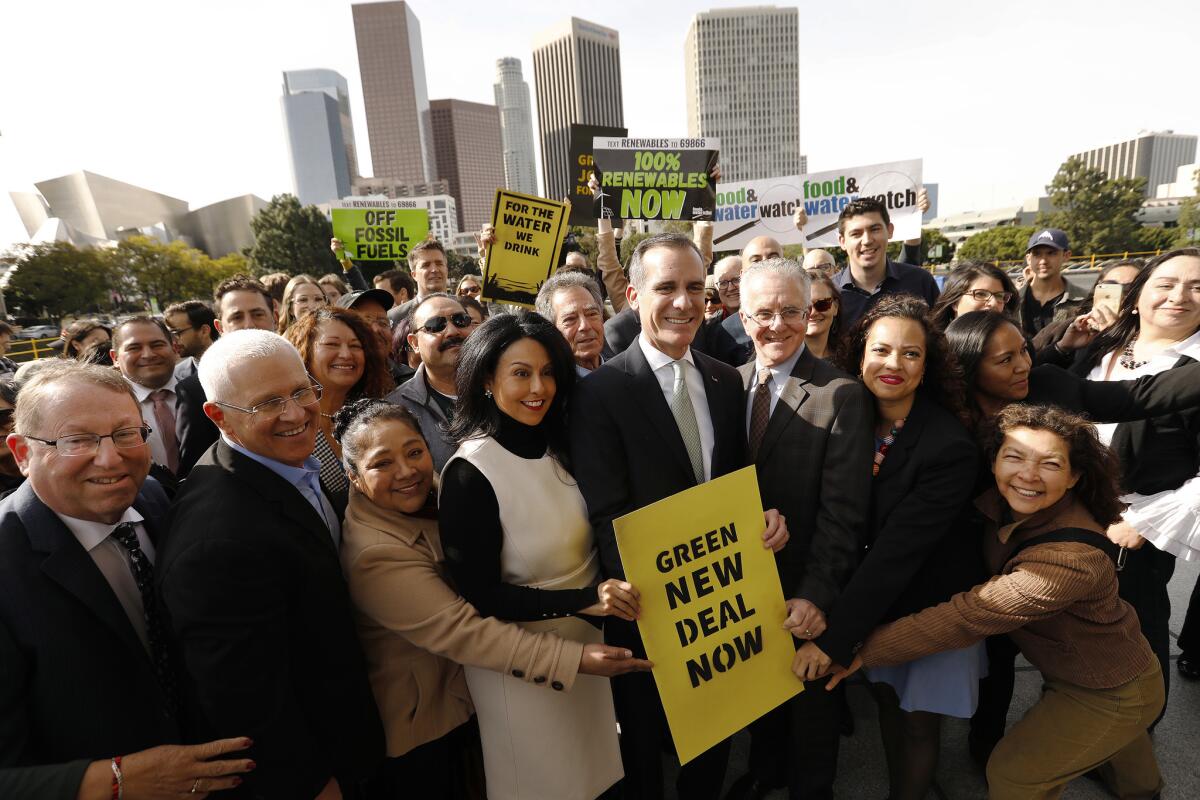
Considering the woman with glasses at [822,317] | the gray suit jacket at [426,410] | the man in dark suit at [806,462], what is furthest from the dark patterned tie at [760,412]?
the gray suit jacket at [426,410]

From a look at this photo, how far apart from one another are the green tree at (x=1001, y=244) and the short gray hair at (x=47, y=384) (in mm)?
47980

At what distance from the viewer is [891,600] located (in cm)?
214

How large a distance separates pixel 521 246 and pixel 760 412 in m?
3.58

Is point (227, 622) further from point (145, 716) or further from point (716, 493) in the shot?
point (716, 493)

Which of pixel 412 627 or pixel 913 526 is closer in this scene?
pixel 412 627

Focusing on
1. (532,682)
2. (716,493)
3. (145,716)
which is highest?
(716,493)

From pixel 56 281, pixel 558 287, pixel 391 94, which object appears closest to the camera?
pixel 558 287

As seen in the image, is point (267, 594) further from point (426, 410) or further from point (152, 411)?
point (152, 411)

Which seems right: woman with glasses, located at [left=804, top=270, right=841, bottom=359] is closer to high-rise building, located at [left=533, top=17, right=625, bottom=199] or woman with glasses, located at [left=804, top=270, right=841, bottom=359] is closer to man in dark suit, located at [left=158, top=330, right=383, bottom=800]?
man in dark suit, located at [left=158, top=330, right=383, bottom=800]

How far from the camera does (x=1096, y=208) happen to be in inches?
1619

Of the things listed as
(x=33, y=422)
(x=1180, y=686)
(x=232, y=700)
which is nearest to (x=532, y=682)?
(x=232, y=700)

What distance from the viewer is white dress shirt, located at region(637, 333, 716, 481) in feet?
7.52

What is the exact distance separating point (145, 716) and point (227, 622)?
0.43 m

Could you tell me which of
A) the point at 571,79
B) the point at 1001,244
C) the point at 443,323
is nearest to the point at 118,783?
the point at 443,323
